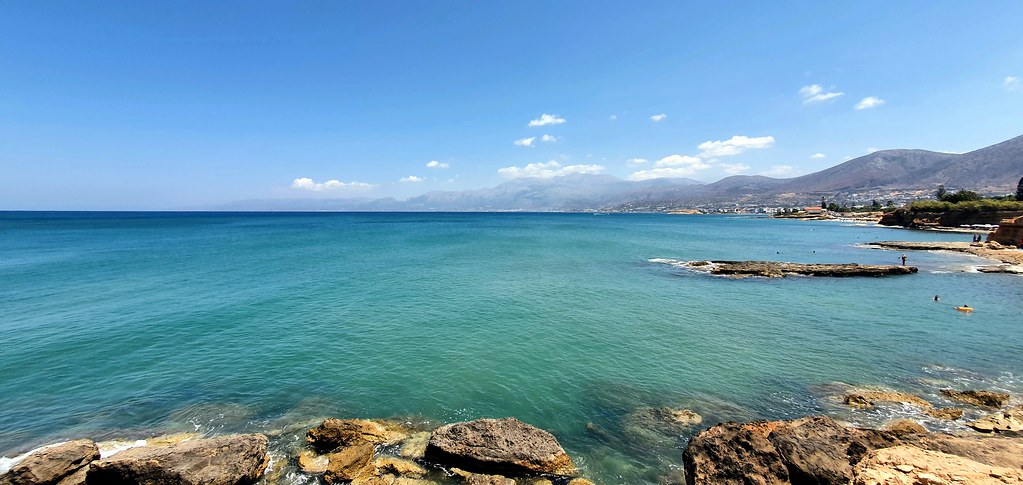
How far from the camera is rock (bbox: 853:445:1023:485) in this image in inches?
324

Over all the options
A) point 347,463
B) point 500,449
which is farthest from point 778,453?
point 347,463

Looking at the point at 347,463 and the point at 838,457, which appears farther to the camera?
the point at 347,463

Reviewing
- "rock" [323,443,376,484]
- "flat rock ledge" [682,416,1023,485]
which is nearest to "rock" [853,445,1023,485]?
"flat rock ledge" [682,416,1023,485]

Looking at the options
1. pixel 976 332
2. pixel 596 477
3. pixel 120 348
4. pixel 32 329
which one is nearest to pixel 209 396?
pixel 120 348

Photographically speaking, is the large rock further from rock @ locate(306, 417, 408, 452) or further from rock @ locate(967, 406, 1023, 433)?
rock @ locate(306, 417, 408, 452)

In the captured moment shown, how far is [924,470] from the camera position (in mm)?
8578

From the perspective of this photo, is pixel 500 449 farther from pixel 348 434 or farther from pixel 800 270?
pixel 800 270

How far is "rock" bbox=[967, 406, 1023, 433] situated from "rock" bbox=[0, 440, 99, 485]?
25.5m

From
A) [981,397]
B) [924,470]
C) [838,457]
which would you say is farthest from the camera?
[981,397]

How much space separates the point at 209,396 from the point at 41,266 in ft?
160

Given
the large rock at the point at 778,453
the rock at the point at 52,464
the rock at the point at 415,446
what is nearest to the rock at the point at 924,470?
the large rock at the point at 778,453

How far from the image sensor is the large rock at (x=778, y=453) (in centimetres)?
905

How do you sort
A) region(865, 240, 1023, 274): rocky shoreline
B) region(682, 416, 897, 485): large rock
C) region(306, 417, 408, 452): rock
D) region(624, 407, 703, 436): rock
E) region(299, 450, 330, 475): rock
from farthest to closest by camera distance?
region(865, 240, 1023, 274): rocky shoreline → region(624, 407, 703, 436): rock → region(306, 417, 408, 452): rock → region(299, 450, 330, 475): rock → region(682, 416, 897, 485): large rock

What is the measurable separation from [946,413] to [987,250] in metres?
60.2
